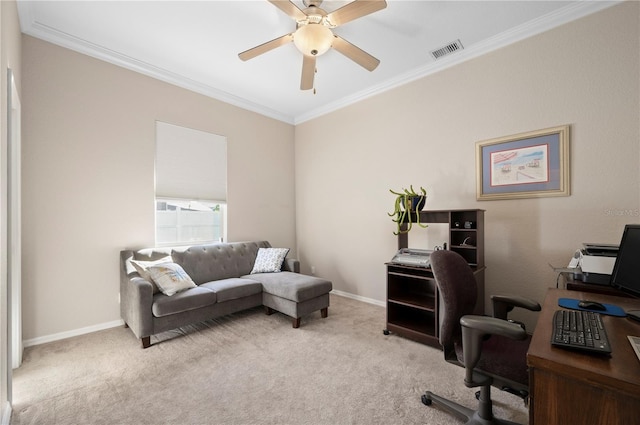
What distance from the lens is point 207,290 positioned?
302 cm

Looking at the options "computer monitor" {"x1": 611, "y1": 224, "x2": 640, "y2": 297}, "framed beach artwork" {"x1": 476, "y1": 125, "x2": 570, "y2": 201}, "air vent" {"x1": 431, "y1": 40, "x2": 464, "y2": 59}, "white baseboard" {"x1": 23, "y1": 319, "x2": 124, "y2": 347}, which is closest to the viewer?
"computer monitor" {"x1": 611, "y1": 224, "x2": 640, "y2": 297}

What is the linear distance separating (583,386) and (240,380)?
2.02 meters

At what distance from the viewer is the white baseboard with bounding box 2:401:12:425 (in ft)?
5.21

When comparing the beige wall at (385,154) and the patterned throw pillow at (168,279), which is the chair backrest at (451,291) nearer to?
the beige wall at (385,154)

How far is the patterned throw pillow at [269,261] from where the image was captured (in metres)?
3.84

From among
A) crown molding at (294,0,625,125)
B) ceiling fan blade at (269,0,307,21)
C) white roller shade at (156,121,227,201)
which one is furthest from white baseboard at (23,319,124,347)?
crown molding at (294,0,625,125)

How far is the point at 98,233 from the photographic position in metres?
3.06

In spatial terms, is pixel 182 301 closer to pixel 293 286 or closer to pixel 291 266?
pixel 293 286

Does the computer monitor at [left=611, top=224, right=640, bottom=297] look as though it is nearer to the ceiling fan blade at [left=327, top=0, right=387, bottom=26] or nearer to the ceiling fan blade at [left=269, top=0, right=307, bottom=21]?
the ceiling fan blade at [left=327, top=0, right=387, bottom=26]

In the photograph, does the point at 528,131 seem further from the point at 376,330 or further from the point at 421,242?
the point at 376,330

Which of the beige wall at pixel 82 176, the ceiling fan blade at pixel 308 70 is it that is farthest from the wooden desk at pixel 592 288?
the beige wall at pixel 82 176

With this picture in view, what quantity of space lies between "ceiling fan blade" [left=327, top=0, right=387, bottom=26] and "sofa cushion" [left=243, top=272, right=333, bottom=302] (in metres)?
2.55

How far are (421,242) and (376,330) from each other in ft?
3.91

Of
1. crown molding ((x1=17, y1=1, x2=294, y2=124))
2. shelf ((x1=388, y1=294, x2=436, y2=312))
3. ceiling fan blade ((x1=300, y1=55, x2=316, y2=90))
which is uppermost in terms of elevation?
crown molding ((x1=17, y1=1, x2=294, y2=124))
